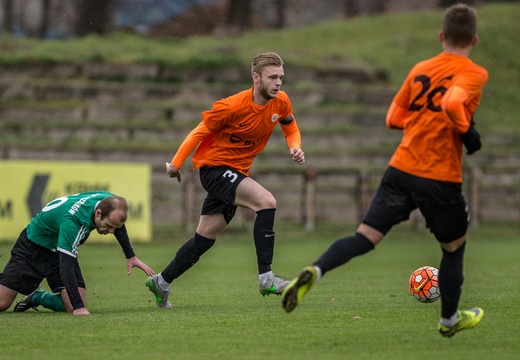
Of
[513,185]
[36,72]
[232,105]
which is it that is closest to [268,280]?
[232,105]

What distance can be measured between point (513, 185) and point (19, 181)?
12.4 m

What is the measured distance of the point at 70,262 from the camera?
653 centimetres

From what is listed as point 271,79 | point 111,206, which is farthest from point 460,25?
point 111,206

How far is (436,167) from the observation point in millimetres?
5184

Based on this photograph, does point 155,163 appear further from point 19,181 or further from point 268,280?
point 268,280

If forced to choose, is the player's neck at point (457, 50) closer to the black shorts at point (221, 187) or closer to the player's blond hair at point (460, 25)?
the player's blond hair at point (460, 25)

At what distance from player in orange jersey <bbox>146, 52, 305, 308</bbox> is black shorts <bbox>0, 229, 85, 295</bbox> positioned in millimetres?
871

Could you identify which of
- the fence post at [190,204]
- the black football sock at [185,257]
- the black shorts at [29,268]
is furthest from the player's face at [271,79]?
the fence post at [190,204]

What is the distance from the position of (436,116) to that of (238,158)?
2.57m

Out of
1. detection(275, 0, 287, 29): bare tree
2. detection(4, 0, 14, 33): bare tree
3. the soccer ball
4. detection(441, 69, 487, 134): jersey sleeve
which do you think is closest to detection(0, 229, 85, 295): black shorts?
the soccer ball

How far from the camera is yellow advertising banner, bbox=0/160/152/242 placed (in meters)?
16.4

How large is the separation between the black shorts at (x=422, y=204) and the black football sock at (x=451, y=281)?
139 mm

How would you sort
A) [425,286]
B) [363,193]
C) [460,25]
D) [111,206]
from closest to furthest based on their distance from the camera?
[460,25]
[111,206]
[425,286]
[363,193]

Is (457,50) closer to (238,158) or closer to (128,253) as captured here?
(238,158)
